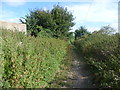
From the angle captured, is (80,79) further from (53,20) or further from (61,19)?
(61,19)

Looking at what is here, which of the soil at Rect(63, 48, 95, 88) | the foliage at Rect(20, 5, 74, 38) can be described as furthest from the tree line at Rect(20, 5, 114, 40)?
the soil at Rect(63, 48, 95, 88)

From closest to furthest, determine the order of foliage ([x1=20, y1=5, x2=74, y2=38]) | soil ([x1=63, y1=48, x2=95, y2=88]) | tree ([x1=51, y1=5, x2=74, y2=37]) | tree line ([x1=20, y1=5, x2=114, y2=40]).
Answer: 1. soil ([x1=63, y1=48, x2=95, y2=88])
2. tree line ([x1=20, y1=5, x2=114, y2=40])
3. foliage ([x1=20, y1=5, x2=74, y2=38])
4. tree ([x1=51, y1=5, x2=74, y2=37])

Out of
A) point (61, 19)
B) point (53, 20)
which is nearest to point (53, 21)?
point (53, 20)

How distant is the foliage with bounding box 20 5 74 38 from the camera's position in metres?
17.9

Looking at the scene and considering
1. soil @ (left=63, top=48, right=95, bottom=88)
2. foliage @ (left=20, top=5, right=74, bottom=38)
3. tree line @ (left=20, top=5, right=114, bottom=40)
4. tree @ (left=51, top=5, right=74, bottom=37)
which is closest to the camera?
soil @ (left=63, top=48, right=95, bottom=88)

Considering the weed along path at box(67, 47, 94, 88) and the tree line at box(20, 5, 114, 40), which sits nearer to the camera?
the weed along path at box(67, 47, 94, 88)

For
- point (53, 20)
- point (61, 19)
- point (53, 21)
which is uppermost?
point (61, 19)

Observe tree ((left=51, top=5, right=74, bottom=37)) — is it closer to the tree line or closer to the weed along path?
the tree line

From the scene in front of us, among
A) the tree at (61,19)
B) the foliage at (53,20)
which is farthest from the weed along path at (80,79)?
the tree at (61,19)

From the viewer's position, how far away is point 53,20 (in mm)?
18953

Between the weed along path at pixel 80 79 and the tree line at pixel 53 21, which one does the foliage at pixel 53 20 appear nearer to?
the tree line at pixel 53 21

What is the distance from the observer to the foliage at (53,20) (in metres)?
17.9

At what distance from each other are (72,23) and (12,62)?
19.7m

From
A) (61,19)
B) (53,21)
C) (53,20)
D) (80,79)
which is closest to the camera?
(80,79)
